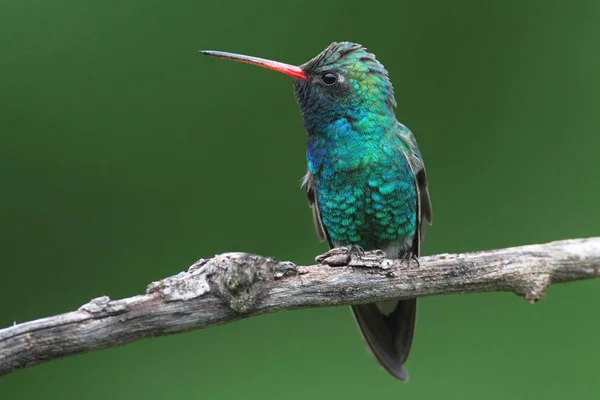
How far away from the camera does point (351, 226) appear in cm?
360

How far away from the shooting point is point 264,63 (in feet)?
10.9

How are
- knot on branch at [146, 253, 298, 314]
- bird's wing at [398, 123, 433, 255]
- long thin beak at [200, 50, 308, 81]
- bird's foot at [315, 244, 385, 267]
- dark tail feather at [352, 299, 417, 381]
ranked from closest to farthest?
knot on branch at [146, 253, 298, 314] < bird's foot at [315, 244, 385, 267] < long thin beak at [200, 50, 308, 81] < bird's wing at [398, 123, 433, 255] < dark tail feather at [352, 299, 417, 381]

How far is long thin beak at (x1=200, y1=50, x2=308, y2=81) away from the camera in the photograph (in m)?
3.30

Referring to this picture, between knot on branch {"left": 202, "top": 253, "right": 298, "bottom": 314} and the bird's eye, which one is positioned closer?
knot on branch {"left": 202, "top": 253, "right": 298, "bottom": 314}

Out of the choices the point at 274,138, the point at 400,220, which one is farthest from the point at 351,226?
the point at 274,138

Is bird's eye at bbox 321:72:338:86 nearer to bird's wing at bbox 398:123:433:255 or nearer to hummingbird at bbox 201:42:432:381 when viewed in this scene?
hummingbird at bbox 201:42:432:381

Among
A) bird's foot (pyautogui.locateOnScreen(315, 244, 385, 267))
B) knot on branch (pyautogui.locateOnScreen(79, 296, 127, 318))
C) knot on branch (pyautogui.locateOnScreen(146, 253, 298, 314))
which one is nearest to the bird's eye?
bird's foot (pyautogui.locateOnScreen(315, 244, 385, 267))

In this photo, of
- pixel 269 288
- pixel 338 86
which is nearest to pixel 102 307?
pixel 269 288

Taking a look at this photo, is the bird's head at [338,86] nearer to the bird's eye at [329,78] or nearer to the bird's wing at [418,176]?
the bird's eye at [329,78]

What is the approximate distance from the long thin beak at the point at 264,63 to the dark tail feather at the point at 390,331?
1236 mm

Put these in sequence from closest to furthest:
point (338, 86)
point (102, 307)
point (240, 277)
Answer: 1. point (102, 307)
2. point (240, 277)
3. point (338, 86)

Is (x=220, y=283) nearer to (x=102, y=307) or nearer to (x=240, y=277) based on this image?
(x=240, y=277)

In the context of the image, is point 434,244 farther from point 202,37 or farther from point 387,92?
point 202,37

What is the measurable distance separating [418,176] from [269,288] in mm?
1486
